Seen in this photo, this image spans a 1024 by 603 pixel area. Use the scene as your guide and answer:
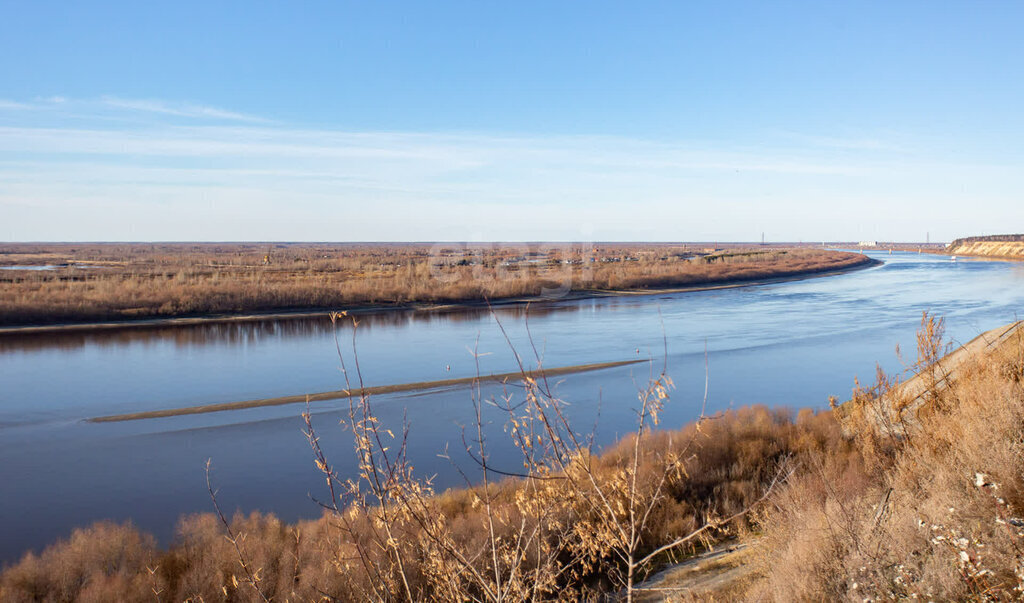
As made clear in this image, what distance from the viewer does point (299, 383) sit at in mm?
14438

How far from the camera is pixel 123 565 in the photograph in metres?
5.31

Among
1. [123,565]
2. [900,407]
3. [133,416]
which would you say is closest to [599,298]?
[133,416]

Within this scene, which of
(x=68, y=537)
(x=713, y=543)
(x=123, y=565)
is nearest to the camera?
(x=123, y=565)

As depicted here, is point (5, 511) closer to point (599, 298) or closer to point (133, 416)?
point (133, 416)

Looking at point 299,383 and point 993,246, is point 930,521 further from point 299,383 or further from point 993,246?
point 993,246

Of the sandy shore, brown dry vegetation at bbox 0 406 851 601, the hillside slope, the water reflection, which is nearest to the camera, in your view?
brown dry vegetation at bbox 0 406 851 601

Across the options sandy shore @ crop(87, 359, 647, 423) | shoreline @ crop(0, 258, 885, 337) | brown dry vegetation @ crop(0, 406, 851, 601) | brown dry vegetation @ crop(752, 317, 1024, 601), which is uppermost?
brown dry vegetation @ crop(752, 317, 1024, 601)

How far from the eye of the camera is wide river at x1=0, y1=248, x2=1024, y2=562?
8469 millimetres

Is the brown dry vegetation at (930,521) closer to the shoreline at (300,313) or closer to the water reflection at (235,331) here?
the shoreline at (300,313)

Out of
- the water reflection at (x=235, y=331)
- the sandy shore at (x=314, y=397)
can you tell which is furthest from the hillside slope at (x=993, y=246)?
the sandy shore at (x=314, y=397)

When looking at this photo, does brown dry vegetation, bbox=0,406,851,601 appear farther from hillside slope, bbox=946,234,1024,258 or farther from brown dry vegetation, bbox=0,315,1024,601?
hillside slope, bbox=946,234,1024,258

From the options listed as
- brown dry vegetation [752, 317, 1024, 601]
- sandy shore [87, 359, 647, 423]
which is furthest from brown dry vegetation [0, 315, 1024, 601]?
sandy shore [87, 359, 647, 423]

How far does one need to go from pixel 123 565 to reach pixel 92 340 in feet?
57.5

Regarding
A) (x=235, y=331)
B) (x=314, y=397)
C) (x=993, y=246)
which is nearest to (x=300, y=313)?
(x=235, y=331)
